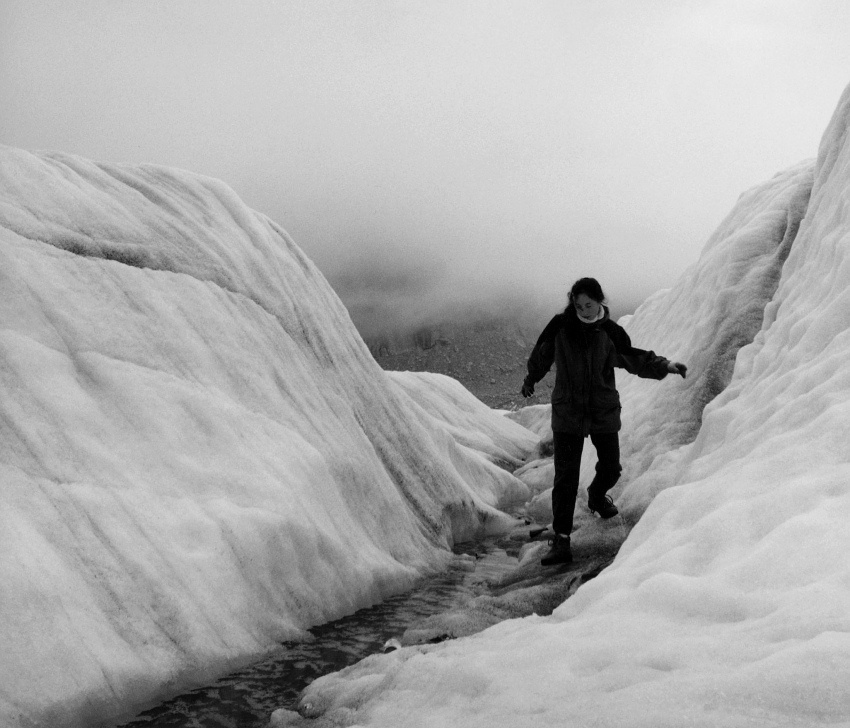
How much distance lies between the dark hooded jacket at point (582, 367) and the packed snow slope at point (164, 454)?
2.30 meters

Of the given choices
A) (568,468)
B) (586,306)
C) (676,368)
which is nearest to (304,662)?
(568,468)

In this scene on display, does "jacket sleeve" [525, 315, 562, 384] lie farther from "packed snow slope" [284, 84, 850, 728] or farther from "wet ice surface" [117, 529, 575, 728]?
"wet ice surface" [117, 529, 575, 728]

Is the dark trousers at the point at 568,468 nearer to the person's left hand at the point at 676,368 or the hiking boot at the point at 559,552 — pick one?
the hiking boot at the point at 559,552

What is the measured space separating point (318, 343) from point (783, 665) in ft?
24.1

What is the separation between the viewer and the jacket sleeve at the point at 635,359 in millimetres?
6953

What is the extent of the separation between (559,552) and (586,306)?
2204 mm

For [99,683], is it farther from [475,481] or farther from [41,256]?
[475,481]

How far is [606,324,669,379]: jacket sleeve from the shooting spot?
6953 millimetres

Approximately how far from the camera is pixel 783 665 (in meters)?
2.50

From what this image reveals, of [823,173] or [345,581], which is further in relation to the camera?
[823,173]

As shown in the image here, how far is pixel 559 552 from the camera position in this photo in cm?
691

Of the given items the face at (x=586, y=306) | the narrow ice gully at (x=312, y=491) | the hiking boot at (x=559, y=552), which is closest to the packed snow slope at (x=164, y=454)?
the narrow ice gully at (x=312, y=491)

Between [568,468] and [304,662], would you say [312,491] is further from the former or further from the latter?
[568,468]

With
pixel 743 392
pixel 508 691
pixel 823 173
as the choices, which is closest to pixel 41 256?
pixel 508 691
